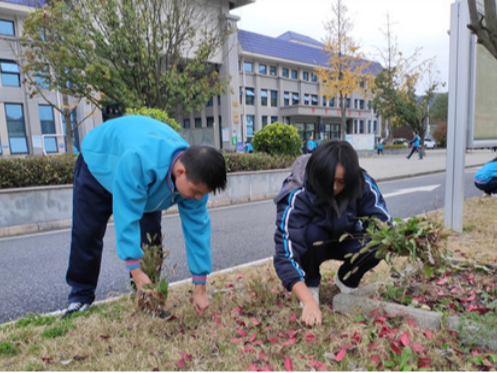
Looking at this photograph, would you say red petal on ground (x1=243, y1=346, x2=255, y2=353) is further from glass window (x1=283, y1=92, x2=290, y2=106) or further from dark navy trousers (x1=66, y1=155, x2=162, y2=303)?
glass window (x1=283, y1=92, x2=290, y2=106)

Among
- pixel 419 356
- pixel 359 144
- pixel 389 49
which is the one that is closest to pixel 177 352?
pixel 419 356

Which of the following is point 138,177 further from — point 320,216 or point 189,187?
point 320,216

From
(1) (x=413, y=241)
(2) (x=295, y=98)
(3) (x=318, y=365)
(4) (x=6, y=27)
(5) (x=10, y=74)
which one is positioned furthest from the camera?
(2) (x=295, y=98)

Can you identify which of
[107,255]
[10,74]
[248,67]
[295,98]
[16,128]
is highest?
[248,67]

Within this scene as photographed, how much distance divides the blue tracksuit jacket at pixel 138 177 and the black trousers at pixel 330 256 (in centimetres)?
66

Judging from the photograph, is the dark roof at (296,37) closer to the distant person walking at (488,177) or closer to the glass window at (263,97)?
the glass window at (263,97)

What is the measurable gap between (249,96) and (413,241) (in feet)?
106

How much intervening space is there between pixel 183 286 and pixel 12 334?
125 cm

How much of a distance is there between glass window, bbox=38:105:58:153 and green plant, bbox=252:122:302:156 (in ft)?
54.2

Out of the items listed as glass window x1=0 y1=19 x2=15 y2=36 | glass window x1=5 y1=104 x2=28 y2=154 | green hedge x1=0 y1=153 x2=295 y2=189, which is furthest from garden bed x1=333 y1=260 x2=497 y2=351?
glass window x1=0 y1=19 x2=15 y2=36

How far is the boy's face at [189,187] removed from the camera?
196 centimetres

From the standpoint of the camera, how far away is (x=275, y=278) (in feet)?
10.1

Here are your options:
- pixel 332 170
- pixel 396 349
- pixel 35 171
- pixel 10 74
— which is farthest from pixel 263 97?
pixel 396 349

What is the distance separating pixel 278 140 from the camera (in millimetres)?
10352
